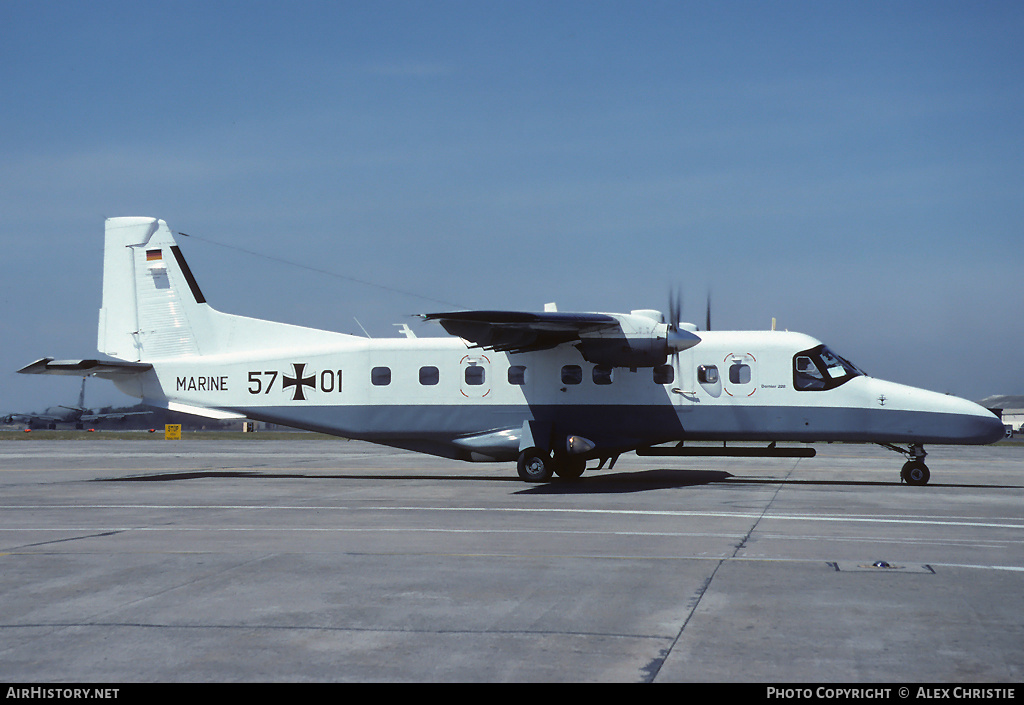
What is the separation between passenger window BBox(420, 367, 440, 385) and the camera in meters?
21.2

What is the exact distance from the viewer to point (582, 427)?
66.3 feet

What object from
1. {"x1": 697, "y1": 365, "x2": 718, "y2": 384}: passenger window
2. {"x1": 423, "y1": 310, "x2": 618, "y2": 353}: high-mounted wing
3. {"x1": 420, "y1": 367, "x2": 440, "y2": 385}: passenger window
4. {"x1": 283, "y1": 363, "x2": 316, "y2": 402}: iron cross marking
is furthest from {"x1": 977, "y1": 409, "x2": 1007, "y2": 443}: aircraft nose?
{"x1": 283, "y1": 363, "x2": 316, "y2": 402}: iron cross marking

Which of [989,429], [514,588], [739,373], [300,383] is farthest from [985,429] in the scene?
[300,383]

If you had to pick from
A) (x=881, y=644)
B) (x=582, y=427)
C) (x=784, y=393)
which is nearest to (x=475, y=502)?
(x=582, y=427)

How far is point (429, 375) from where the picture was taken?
21234 mm

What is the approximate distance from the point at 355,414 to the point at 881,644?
1676cm

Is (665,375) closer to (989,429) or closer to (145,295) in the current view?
(989,429)

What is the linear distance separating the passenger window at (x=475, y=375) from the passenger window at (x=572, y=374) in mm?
1977

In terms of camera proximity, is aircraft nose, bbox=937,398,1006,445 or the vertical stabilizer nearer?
aircraft nose, bbox=937,398,1006,445

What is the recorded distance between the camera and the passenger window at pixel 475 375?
68.5 ft

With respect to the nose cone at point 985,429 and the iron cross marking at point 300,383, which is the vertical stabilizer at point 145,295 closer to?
the iron cross marking at point 300,383

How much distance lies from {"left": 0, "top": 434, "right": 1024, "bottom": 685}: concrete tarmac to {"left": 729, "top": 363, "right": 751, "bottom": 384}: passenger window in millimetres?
3678

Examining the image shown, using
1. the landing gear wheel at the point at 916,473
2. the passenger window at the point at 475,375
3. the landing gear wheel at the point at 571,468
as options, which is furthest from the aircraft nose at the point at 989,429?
→ the passenger window at the point at 475,375

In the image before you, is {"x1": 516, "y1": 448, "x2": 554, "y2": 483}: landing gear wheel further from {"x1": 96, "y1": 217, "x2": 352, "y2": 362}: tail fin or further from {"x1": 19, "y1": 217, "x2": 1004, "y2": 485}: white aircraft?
{"x1": 96, "y1": 217, "x2": 352, "y2": 362}: tail fin
